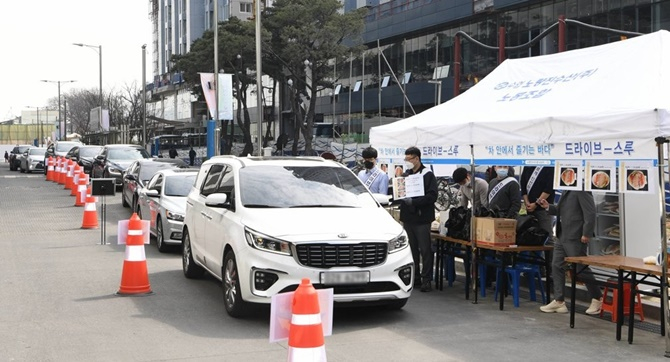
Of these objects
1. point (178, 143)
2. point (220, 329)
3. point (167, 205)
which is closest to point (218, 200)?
point (220, 329)

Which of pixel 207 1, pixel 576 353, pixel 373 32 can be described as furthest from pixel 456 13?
pixel 207 1

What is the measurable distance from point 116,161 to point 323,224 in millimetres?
22346

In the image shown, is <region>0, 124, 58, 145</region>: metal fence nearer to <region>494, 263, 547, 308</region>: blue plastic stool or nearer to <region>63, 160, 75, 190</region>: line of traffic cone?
<region>63, 160, 75, 190</region>: line of traffic cone

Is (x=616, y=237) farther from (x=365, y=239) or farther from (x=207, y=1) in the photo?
(x=207, y=1)

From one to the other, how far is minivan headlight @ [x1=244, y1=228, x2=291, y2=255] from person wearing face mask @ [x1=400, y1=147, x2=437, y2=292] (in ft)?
8.82

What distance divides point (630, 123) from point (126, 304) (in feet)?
20.2

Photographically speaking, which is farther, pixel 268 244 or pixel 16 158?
pixel 16 158

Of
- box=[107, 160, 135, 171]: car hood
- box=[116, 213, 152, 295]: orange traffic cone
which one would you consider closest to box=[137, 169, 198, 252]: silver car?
box=[116, 213, 152, 295]: orange traffic cone

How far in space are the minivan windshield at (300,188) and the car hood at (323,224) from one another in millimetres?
280

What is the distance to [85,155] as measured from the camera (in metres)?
36.8

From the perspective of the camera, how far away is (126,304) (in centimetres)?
959

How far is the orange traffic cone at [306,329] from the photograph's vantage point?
4.92 metres

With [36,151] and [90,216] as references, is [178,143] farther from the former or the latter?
[90,216]

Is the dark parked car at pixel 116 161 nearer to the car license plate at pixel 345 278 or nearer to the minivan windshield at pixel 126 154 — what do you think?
the minivan windshield at pixel 126 154
